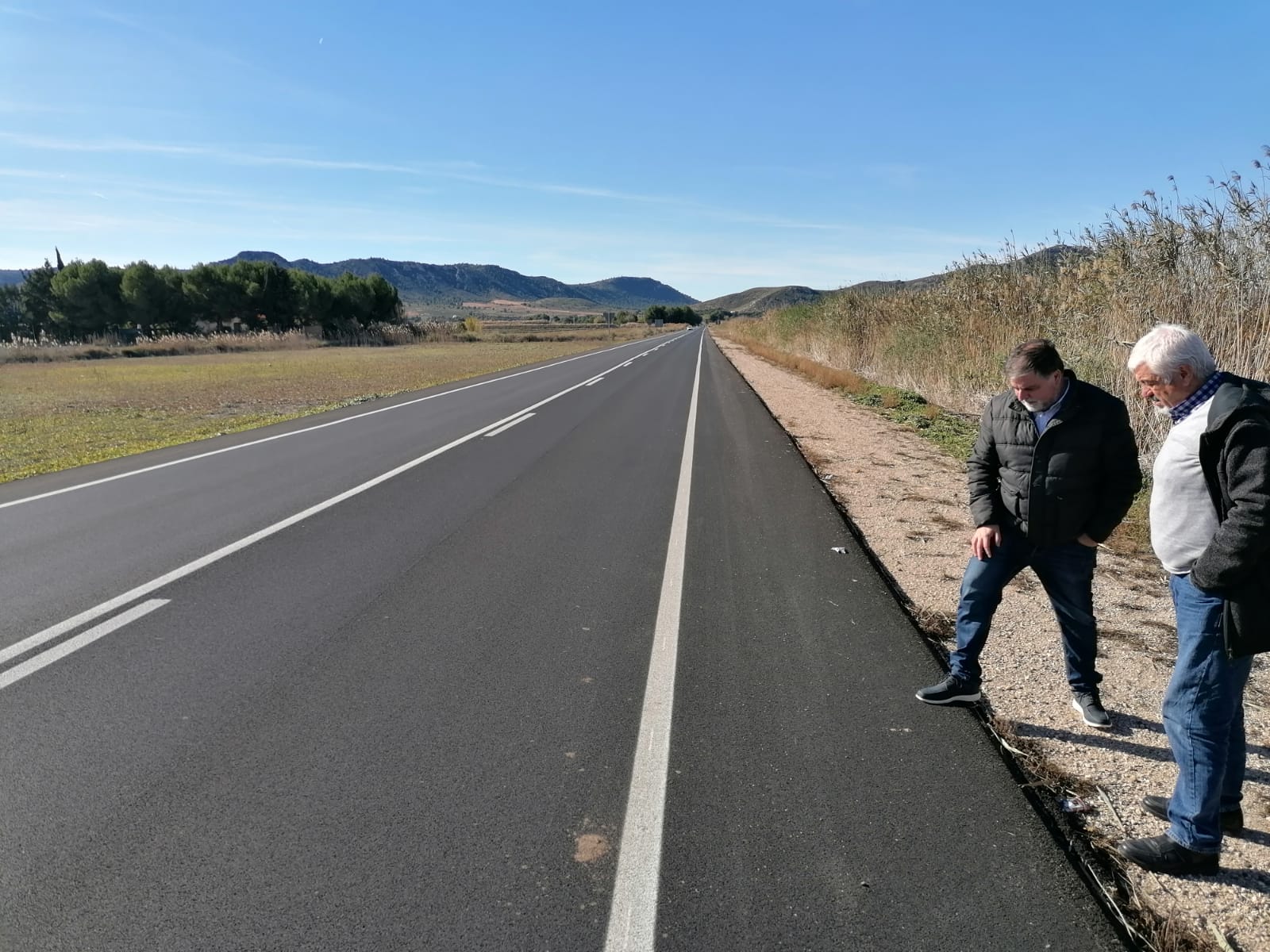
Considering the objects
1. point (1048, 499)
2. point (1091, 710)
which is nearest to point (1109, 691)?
point (1091, 710)

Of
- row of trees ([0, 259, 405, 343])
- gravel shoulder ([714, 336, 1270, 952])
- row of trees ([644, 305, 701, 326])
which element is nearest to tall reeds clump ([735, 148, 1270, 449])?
gravel shoulder ([714, 336, 1270, 952])

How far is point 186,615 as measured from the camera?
16.7 ft

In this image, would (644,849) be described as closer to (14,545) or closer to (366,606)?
(366,606)

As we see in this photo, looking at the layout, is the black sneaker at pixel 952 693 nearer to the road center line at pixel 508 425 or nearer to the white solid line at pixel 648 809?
the white solid line at pixel 648 809

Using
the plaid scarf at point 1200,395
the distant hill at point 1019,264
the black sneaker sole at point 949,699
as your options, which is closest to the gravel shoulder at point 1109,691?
the black sneaker sole at point 949,699

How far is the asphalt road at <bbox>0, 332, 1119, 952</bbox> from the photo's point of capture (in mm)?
2535

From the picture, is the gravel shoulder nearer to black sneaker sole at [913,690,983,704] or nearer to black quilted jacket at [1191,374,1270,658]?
black sneaker sole at [913,690,983,704]

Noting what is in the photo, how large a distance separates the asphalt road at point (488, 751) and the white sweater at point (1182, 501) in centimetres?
115

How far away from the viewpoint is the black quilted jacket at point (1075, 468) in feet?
11.5

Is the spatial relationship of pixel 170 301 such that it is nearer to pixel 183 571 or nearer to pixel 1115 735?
pixel 183 571

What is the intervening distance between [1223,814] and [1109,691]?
1.21 m

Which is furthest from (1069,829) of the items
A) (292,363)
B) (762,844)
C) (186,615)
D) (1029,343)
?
(292,363)

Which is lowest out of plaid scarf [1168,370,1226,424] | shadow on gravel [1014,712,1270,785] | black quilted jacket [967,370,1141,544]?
shadow on gravel [1014,712,1270,785]

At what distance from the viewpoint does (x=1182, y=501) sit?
2.73 metres
